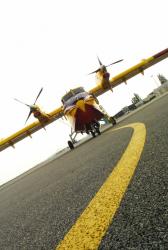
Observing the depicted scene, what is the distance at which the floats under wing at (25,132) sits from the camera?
2425cm

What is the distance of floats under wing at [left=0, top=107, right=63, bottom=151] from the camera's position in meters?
24.2

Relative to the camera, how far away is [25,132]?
86.5 feet

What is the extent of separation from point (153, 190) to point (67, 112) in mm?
13028

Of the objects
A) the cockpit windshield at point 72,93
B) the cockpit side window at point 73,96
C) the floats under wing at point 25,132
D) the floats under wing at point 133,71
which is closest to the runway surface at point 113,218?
the cockpit side window at point 73,96

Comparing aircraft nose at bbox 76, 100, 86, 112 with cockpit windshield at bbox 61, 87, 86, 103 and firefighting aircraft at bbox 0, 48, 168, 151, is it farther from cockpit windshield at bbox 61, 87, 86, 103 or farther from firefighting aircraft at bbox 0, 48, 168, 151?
cockpit windshield at bbox 61, 87, 86, 103

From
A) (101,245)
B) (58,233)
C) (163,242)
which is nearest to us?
(163,242)

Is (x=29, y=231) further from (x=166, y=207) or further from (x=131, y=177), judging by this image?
(x=166, y=207)

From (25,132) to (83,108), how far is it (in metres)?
14.1

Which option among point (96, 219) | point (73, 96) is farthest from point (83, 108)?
point (96, 219)

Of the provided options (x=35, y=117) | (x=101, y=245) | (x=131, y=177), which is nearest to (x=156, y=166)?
(x=131, y=177)

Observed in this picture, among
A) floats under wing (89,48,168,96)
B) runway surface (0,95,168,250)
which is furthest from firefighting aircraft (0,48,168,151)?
runway surface (0,95,168,250)

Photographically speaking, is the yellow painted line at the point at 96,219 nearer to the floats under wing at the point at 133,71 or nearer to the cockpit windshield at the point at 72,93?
the cockpit windshield at the point at 72,93

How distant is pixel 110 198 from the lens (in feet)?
6.65

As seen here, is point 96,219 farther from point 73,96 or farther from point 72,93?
point 72,93
